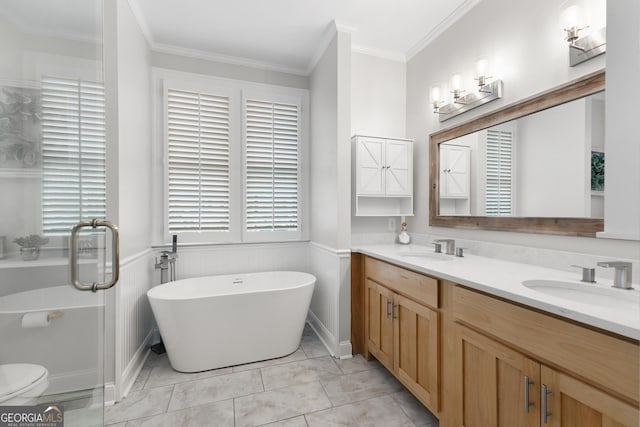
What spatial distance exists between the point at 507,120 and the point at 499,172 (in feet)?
1.11

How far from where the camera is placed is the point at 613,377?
0.76m

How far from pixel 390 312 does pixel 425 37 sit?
2387 mm

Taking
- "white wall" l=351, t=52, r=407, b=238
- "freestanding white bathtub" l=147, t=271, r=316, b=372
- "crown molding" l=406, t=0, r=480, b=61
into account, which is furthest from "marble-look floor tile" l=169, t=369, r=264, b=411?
"crown molding" l=406, t=0, r=480, b=61

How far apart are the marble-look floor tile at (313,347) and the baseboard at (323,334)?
0.12 feet

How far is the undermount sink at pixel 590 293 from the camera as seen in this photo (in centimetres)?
107

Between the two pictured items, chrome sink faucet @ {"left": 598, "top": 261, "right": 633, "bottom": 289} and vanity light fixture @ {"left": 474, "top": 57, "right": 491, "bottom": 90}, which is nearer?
chrome sink faucet @ {"left": 598, "top": 261, "right": 633, "bottom": 289}

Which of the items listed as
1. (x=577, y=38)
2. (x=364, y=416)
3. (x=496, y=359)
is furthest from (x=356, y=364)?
(x=577, y=38)

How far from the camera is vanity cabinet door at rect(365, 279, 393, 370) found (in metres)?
1.90

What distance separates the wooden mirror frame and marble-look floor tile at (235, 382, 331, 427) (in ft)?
5.25

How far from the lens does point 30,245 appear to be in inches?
24.9

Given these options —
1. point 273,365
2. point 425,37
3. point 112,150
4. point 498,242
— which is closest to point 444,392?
point 498,242

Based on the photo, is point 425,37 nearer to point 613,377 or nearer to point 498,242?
point 498,242

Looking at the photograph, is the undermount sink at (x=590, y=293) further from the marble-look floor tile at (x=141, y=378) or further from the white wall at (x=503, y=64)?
the marble-look floor tile at (x=141, y=378)

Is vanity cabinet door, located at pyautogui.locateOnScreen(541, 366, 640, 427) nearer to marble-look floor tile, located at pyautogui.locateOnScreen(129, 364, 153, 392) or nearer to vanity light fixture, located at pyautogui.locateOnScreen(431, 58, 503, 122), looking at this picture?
vanity light fixture, located at pyautogui.locateOnScreen(431, 58, 503, 122)
